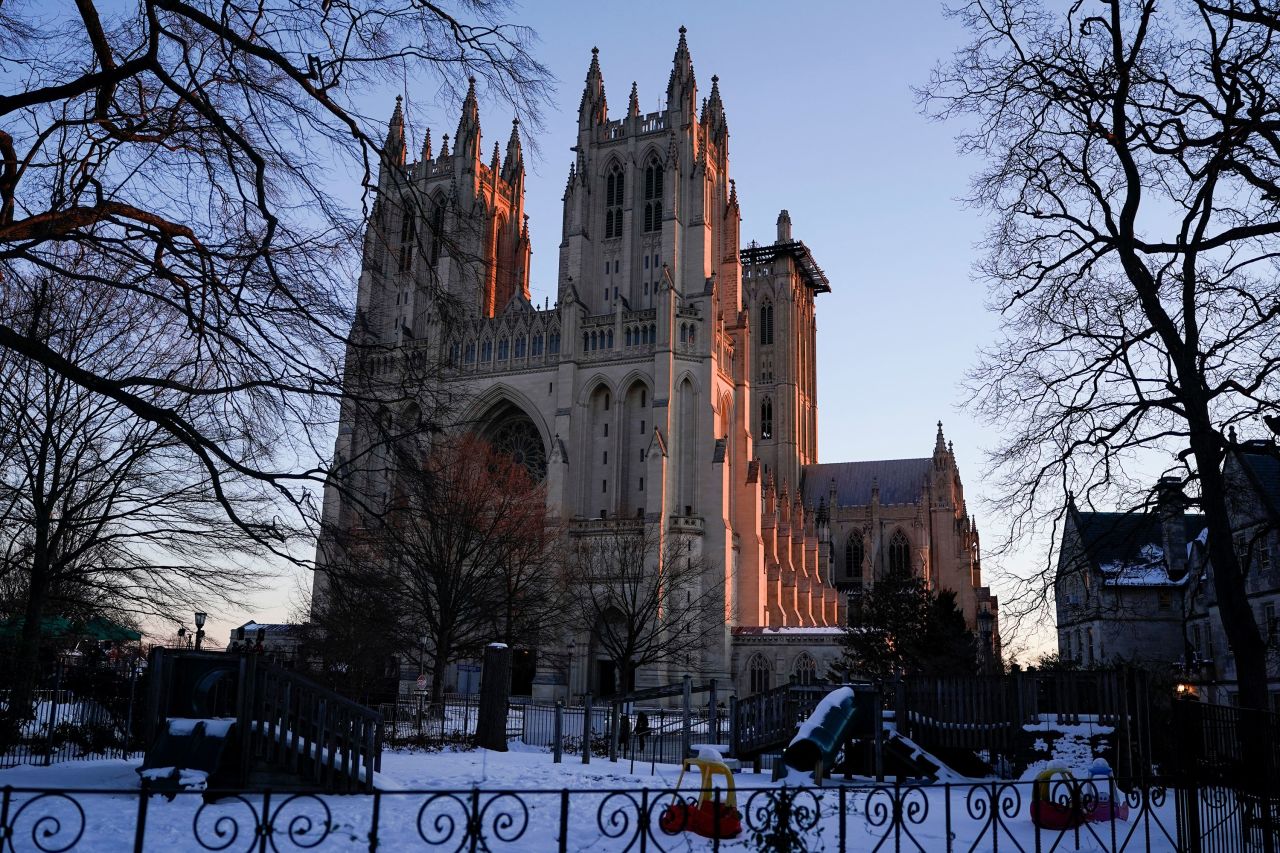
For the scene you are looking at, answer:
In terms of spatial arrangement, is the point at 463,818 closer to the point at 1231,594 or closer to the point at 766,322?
the point at 1231,594

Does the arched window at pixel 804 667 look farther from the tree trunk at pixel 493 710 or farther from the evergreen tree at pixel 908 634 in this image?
the tree trunk at pixel 493 710

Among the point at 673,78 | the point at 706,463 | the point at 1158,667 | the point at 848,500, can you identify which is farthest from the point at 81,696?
the point at 848,500

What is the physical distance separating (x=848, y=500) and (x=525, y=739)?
65.4 metres

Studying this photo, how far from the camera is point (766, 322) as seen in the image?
9194 centimetres

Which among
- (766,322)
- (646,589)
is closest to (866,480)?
(766,322)

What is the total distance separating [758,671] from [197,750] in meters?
43.7

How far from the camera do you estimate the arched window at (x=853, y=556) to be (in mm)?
82125

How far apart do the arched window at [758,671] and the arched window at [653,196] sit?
24281mm

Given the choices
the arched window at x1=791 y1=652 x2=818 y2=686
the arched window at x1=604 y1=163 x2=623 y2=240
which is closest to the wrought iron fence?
the arched window at x1=791 y1=652 x2=818 y2=686

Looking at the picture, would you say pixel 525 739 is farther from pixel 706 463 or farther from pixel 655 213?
pixel 655 213

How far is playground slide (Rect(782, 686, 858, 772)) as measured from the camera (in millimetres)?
14109

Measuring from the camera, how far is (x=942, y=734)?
18141 mm

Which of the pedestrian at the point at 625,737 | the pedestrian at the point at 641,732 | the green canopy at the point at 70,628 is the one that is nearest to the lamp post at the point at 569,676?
the pedestrian at the point at 641,732

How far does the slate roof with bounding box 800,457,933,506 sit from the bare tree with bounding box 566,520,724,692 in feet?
118
